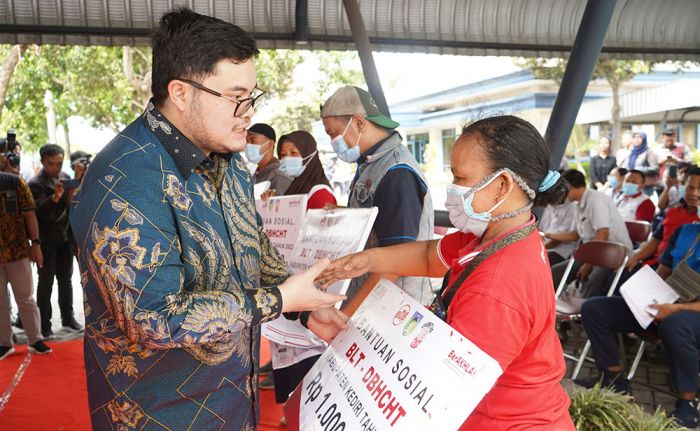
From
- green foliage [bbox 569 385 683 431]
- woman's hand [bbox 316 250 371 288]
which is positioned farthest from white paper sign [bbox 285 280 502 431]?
green foliage [bbox 569 385 683 431]

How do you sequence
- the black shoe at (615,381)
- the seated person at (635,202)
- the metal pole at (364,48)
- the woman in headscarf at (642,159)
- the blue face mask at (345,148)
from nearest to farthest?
the blue face mask at (345,148) < the black shoe at (615,381) < the metal pole at (364,48) < the seated person at (635,202) < the woman in headscarf at (642,159)

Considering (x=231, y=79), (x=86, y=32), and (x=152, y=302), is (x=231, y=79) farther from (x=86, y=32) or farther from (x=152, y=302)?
(x=86, y=32)

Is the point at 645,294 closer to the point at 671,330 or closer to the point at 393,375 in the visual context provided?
the point at 671,330

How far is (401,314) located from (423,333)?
0.17 metres

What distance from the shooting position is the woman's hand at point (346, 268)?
2.43m

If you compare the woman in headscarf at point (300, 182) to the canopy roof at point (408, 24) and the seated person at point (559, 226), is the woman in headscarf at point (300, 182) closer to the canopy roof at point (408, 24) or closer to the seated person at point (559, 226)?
the canopy roof at point (408, 24)

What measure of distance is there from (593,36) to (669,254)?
2210 mm

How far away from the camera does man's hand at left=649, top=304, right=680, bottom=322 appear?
4645 mm

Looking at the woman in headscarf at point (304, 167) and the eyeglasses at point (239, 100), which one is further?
the woman in headscarf at point (304, 167)

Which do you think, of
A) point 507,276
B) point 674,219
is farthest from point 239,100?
point 674,219

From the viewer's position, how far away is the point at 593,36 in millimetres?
4141

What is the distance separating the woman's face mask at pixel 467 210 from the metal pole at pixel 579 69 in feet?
7.03

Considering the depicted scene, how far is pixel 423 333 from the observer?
5.67ft

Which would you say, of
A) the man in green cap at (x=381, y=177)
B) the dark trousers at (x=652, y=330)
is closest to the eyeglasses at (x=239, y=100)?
the man in green cap at (x=381, y=177)
